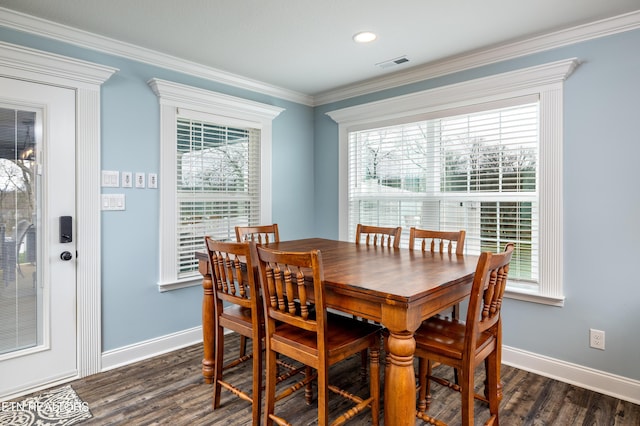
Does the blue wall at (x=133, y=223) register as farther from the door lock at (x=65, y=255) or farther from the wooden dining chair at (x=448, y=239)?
the wooden dining chair at (x=448, y=239)

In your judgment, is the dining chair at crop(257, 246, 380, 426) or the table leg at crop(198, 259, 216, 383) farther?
the table leg at crop(198, 259, 216, 383)

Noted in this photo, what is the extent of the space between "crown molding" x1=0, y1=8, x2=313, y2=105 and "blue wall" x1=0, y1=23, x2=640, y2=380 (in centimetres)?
5

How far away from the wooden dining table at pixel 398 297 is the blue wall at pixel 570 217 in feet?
3.48

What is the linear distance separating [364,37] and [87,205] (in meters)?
2.35

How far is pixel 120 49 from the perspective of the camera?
2799 millimetres

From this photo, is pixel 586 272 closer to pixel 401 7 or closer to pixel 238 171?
pixel 401 7

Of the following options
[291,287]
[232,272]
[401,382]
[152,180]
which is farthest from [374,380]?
[152,180]

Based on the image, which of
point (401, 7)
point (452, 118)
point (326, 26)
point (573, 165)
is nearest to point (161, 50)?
point (326, 26)

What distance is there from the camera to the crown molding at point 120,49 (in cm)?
237

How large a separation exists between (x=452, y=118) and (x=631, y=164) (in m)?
1.31

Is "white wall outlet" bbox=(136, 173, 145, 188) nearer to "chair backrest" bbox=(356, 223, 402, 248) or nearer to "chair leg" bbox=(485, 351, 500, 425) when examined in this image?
"chair backrest" bbox=(356, 223, 402, 248)

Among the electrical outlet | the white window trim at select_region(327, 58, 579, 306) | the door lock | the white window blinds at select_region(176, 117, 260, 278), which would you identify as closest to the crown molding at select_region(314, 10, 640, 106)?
the white window trim at select_region(327, 58, 579, 306)

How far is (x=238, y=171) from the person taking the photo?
144 inches

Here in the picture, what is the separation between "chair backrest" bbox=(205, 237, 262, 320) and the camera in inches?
75.3
